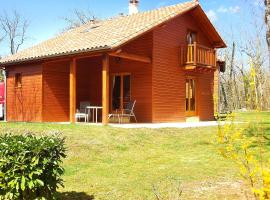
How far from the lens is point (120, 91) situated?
674 inches

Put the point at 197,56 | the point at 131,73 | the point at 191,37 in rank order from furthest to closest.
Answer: the point at 191,37 < the point at 197,56 < the point at 131,73

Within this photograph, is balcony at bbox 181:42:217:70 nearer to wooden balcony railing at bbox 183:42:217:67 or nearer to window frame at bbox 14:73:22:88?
wooden balcony railing at bbox 183:42:217:67

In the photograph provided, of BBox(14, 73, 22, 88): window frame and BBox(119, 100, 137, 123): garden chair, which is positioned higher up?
BBox(14, 73, 22, 88): window frame

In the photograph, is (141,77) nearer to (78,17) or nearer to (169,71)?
(169,71)

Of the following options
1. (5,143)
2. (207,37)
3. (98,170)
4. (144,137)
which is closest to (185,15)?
(207,37)

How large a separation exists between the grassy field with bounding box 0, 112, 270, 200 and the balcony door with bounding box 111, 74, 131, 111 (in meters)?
4.57

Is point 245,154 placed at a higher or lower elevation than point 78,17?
lower

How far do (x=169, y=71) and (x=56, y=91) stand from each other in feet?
16.6

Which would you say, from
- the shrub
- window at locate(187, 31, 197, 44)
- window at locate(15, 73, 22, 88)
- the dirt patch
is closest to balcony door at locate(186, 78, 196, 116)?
window at locate(187, 31, 197, 44)

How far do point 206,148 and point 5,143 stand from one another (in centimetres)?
665

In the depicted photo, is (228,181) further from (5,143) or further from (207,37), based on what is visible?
(207,37)

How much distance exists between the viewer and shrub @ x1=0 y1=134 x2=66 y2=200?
174 inches

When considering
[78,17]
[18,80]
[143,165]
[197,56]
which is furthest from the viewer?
[78,17]

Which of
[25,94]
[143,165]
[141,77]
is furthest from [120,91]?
[143,165]
